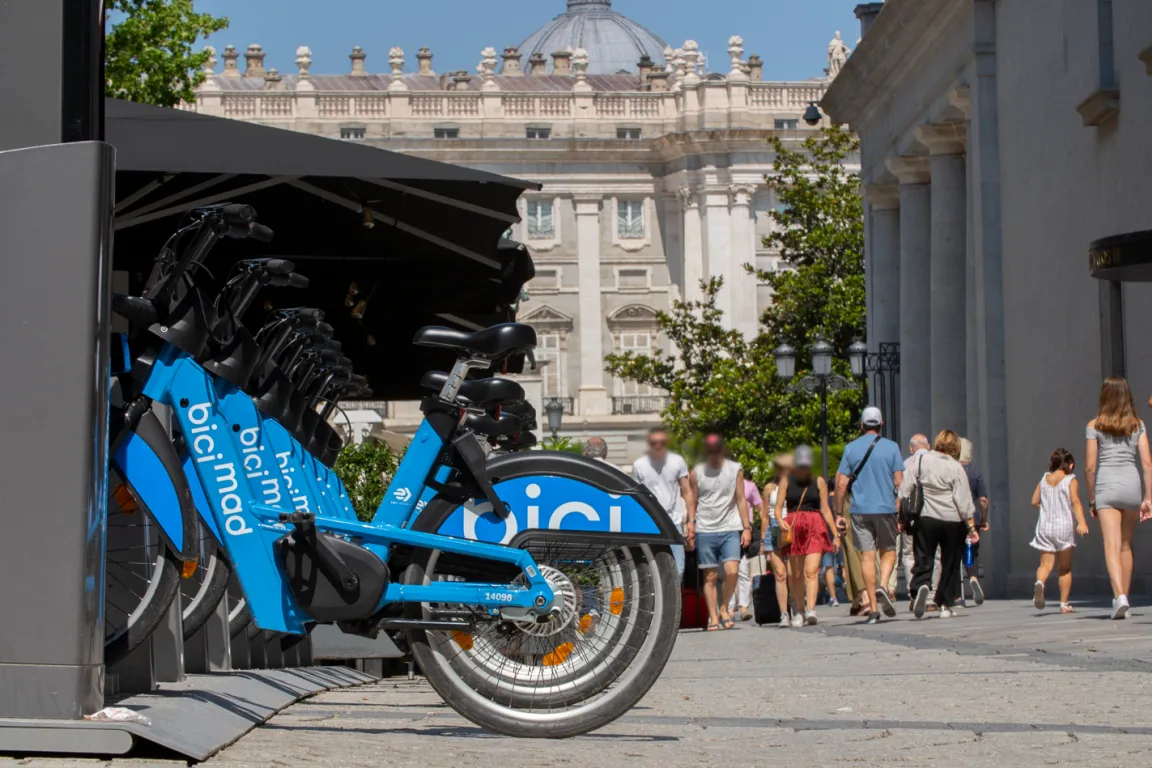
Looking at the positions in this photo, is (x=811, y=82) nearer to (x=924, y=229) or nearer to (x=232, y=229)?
(x=924, y=229)

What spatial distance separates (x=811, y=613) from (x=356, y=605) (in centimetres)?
1113

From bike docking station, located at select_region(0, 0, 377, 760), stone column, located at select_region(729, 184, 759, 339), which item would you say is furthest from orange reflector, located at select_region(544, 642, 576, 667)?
stone column, located at select_region(729, 184, 759, 339)

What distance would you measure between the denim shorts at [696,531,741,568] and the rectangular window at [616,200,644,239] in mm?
87599

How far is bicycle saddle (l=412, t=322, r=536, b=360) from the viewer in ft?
21.0

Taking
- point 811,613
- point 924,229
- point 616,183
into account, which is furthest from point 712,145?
point 811,613

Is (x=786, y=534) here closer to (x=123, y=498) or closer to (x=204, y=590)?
(x=204, y=590)

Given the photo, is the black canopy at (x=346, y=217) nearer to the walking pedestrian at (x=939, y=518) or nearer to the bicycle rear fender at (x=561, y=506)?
the bicycle rear fender at (x=561, y=506)

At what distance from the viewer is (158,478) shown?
634 centimetres

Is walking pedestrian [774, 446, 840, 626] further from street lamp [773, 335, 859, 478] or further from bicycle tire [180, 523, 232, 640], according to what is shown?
street lamp [773, 335, 859, 478]

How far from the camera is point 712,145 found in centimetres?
10238

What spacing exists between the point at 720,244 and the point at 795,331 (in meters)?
52.5

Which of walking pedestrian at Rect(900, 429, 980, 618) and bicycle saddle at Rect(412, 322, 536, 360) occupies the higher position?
bicycle saddle at Rect(412, 322, 536, 360)

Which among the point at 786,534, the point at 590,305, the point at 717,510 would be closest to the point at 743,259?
the point at 590,305

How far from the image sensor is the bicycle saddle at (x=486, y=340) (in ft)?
21.0
